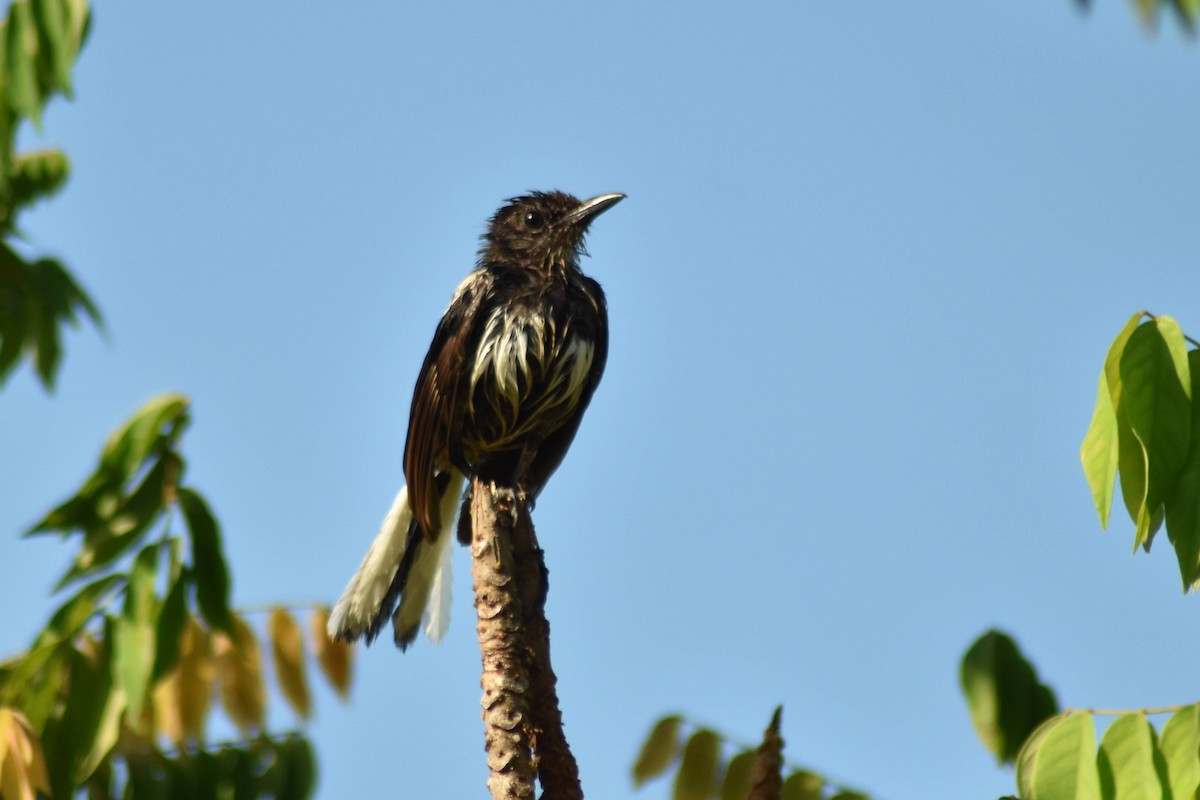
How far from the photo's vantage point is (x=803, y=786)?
11.5ft

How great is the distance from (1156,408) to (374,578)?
11.4 feet

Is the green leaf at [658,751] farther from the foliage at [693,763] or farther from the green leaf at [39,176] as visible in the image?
the green leaf at [39,176]

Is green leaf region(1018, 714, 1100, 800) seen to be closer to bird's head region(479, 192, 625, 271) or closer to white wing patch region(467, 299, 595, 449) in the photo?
white wing patch region(467, 299, 595, 449)

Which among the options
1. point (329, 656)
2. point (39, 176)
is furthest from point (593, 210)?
point (329, 656)

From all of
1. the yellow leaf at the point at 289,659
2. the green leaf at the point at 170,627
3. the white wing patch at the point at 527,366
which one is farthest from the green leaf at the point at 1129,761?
the white wing patch at the point at 527,366

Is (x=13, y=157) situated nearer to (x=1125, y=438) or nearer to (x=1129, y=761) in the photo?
(x=1125, y=438)

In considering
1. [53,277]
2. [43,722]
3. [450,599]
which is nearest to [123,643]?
[43,722]

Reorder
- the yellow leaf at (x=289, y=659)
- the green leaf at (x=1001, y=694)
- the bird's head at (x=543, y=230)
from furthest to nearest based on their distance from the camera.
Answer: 1. the bird's head at (x=543, y=230)
2. the yellow leaf at (x=289, y=659)
3. the green leaf at (x=1001, y=694)

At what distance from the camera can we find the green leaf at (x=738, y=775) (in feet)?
11.8

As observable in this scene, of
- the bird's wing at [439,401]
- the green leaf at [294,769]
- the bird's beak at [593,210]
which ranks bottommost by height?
the green leaf at [294,769]

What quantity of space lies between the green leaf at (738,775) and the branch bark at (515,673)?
0.47 metres

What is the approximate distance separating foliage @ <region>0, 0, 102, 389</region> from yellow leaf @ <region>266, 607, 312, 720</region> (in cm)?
111

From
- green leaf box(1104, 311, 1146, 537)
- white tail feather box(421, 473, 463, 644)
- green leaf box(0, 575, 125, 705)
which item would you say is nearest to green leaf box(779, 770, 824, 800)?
green leaf box(1104, 311, 1146, 537)

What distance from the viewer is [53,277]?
4.80 metres
